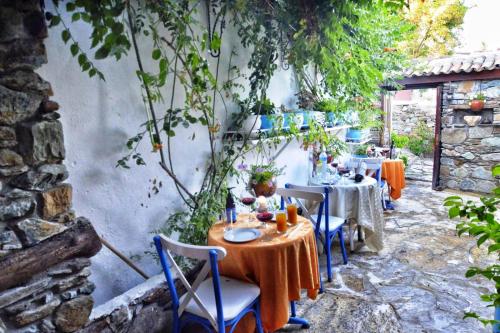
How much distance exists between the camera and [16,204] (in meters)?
1.29

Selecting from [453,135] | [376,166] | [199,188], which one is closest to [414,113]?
[453,135]

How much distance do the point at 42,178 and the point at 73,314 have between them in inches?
24.3

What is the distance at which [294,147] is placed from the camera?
3906 millimetres

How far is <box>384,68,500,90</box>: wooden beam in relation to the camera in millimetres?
5278

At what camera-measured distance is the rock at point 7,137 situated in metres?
1.25

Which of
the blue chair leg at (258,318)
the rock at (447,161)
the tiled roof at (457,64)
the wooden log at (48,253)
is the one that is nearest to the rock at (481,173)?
the rock at (447,161)

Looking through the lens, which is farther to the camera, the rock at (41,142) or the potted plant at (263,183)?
the potted plant at (263,183)

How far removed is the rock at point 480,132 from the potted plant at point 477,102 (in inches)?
12.5

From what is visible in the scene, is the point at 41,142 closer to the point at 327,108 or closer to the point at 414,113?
the point at 327,108

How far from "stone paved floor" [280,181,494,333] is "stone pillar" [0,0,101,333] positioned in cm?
148

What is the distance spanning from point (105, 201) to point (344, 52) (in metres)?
2.33

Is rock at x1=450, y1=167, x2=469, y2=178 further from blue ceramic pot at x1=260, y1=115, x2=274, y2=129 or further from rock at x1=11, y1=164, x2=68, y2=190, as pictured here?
rock at x1=11, y1=164, x2=68, y2=190

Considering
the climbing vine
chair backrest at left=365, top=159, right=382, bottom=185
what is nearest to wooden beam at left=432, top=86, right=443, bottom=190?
chair backrest at left=365, top=159, right=382, bottom=185

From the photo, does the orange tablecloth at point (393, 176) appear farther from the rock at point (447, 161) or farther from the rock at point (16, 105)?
the rock at point (16, 105)
